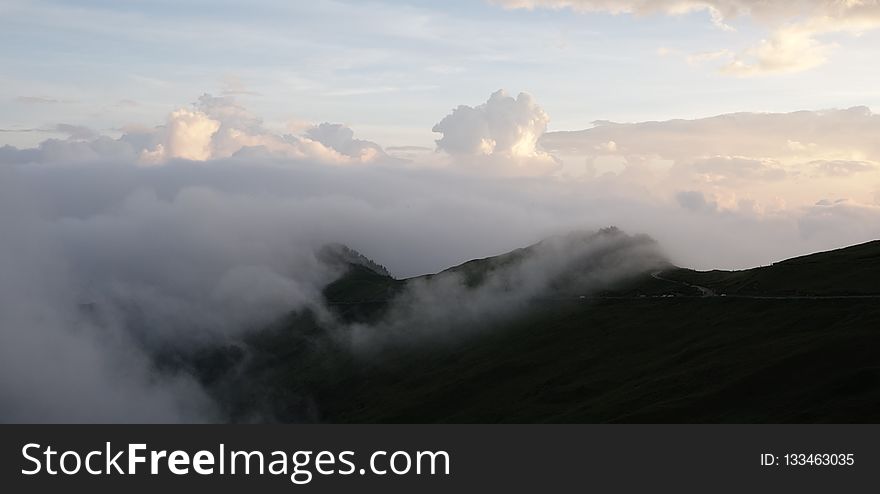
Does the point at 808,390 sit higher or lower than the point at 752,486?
higher

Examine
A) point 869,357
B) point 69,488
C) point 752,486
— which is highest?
point 869,357

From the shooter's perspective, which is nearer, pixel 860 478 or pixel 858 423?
pixel 860 478

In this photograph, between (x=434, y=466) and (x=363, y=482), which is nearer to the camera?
(x=363, y=482)

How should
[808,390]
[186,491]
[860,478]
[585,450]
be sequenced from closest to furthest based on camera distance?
[860,478], [186,491], [585,450], [808,390]

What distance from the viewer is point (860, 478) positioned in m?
126

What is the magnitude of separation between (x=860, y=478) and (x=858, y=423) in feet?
113

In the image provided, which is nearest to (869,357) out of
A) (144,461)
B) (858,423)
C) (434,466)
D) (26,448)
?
(858,423)

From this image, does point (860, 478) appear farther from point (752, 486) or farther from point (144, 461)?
point (144, 461)

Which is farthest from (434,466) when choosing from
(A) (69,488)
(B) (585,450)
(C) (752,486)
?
(A) (69,488)

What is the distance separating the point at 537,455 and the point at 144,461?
80.3 m

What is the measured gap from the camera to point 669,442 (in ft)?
538

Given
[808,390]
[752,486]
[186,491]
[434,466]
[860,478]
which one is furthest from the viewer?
[808,390]

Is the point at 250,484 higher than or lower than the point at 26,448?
lower

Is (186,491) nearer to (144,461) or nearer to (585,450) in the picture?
(144,461)
